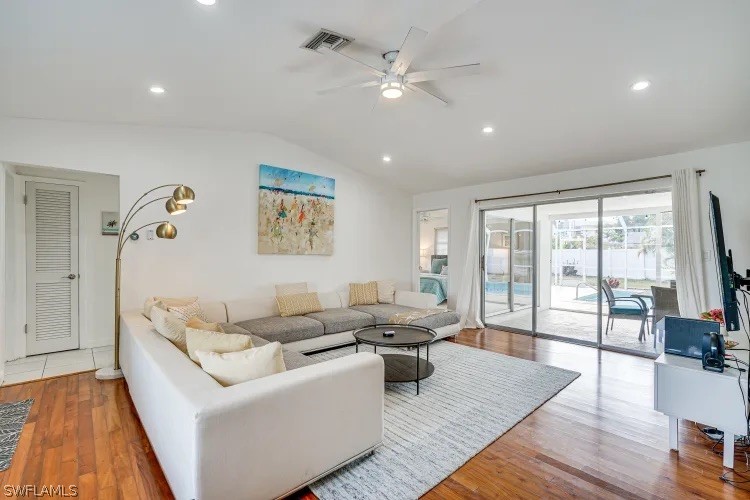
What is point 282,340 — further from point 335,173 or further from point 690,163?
point 690,163

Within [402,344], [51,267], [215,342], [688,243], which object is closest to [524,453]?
[402,344]

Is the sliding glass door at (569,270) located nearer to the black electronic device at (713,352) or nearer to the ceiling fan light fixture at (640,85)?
the ceiling fan light fixture at (640,85)

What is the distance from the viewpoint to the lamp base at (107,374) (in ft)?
11.1

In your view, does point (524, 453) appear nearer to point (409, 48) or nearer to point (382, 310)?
point (409, 48)

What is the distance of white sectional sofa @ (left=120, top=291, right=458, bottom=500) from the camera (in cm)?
149

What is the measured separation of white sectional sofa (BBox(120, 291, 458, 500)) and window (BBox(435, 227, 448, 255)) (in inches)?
185

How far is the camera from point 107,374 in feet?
11.2

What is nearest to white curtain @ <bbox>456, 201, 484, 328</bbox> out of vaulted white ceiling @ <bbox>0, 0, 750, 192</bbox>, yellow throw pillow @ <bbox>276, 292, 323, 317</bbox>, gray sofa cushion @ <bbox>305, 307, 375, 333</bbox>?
vaulted white ceiling @ <bbox>0, 0, 750, 192</bbox>

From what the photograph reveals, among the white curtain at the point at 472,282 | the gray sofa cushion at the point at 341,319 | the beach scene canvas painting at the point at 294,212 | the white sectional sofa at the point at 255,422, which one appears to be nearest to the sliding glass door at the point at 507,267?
the white curtain at the point at 472,282

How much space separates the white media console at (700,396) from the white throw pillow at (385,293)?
3.82m

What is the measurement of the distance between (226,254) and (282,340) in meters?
1.44

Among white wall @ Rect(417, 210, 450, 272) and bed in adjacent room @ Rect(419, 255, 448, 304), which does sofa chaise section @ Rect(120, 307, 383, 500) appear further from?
white wall @ Rect(417, 210, 450, 272)

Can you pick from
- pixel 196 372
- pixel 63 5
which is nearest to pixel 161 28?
pixel 63 5

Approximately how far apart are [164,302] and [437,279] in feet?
15.1
